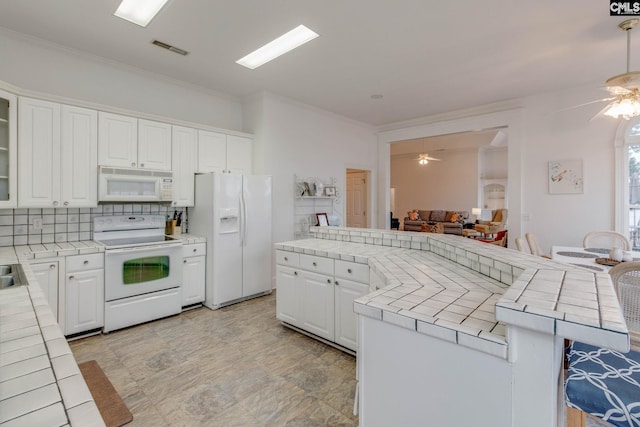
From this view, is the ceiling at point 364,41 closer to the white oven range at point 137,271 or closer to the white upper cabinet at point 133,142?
the white upper cabinet at point 133,142

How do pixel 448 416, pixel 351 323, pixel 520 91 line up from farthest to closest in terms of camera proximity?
pixel 520 91 → pixel 351 323 → pixel 448 416

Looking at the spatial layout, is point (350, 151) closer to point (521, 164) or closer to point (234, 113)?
point (234, 113)

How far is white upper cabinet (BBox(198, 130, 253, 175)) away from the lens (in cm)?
404

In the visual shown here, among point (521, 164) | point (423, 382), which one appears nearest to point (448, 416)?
point (423, 382)

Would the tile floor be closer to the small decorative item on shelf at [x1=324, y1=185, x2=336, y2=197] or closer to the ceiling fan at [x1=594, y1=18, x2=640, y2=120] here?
the small decorative item on shelf at [x1=324, y1=185, x2=336, y2=197]

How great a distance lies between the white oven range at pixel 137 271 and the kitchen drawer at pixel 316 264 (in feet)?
5.42

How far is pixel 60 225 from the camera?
10.6 feet

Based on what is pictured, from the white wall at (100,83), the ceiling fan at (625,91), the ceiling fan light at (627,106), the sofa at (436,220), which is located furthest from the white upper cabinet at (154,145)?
the sofa at (436,220)

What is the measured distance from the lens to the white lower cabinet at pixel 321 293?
249 centimetres

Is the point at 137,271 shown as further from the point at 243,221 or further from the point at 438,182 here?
the point at 438,182

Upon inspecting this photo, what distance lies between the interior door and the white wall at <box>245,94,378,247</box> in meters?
0.99

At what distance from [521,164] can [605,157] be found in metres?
0.98

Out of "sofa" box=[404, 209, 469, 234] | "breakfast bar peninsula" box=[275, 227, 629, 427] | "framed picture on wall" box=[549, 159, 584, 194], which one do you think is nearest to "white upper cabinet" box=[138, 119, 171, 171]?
"breakfast bar peninsula" box=[275, 227, 629, 427]

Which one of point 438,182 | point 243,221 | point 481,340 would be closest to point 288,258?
point 243,221
